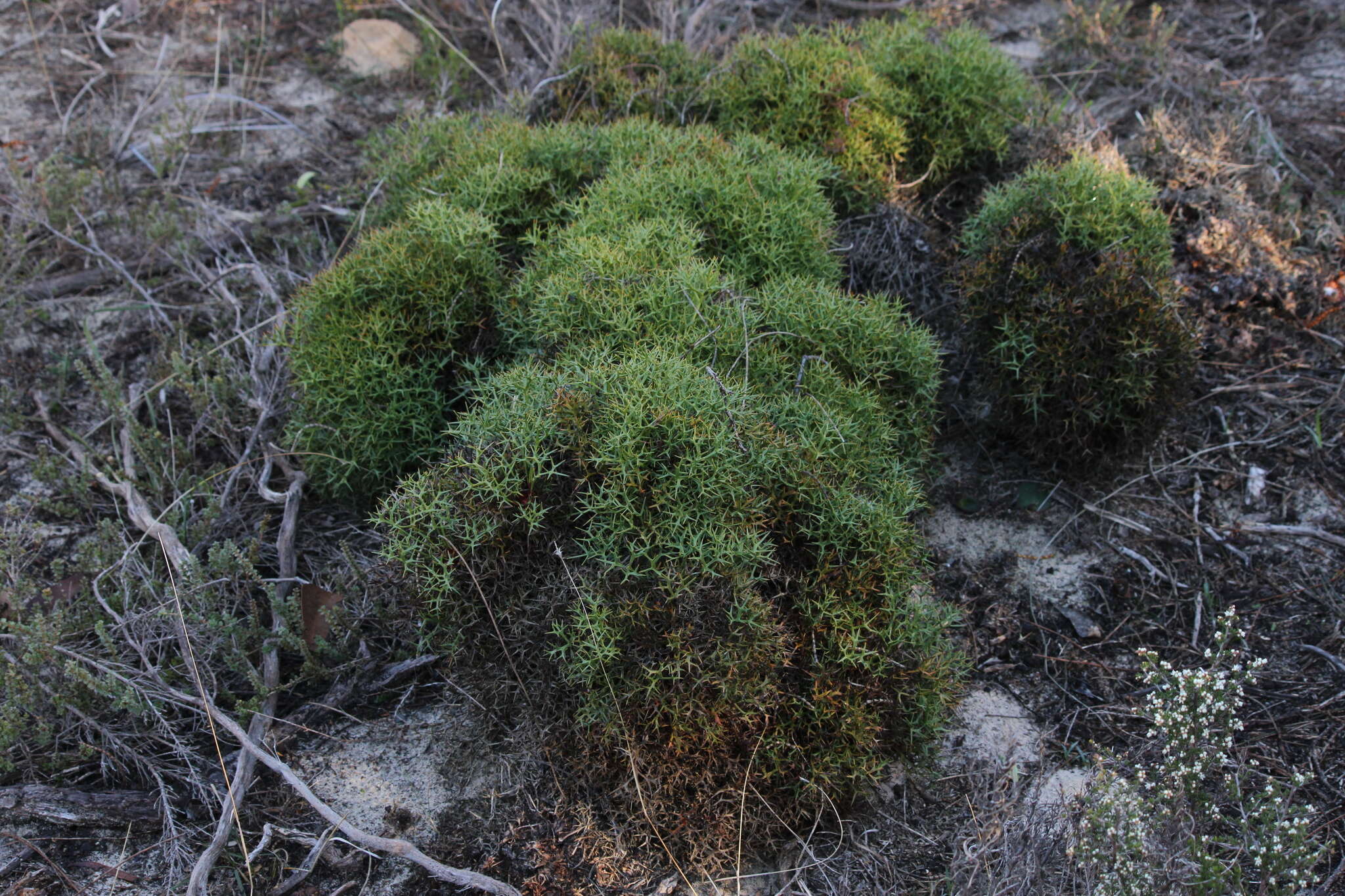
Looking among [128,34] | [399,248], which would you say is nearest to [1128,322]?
[399,248]

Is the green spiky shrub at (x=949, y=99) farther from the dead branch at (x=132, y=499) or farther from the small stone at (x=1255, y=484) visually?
the dead branch at (x=132, y=499)

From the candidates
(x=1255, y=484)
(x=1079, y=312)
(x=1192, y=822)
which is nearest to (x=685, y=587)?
(x=1192, y=822)

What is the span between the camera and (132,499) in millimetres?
3250

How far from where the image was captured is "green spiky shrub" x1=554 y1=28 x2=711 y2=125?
390 cm

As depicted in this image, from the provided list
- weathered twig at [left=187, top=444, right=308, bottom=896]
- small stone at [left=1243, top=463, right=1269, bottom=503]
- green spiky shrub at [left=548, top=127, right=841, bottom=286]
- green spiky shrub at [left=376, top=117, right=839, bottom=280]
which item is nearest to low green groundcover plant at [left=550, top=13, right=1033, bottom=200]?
green spiky shrub at [left=376, top=117, right=839, bottom=280]

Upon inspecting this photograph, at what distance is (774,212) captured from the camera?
3205 millimetres

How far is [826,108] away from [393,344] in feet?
5.87

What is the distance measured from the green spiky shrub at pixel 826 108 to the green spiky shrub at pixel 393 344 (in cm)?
121

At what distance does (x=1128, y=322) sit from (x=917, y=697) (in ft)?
5.00

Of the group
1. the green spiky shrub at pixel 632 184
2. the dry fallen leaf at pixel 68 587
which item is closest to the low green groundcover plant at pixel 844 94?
the green spiky shrub at pixel 632 184

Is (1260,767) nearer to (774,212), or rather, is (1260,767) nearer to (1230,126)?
(774,212)

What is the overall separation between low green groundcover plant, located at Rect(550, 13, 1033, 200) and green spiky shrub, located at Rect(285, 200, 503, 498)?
1.09 metres

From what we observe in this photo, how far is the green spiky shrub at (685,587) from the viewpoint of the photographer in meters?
2.29

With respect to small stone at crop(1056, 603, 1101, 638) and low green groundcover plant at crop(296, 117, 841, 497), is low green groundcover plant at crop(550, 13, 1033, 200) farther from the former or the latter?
small stone at crop(1056, 603, 1101, 638)
